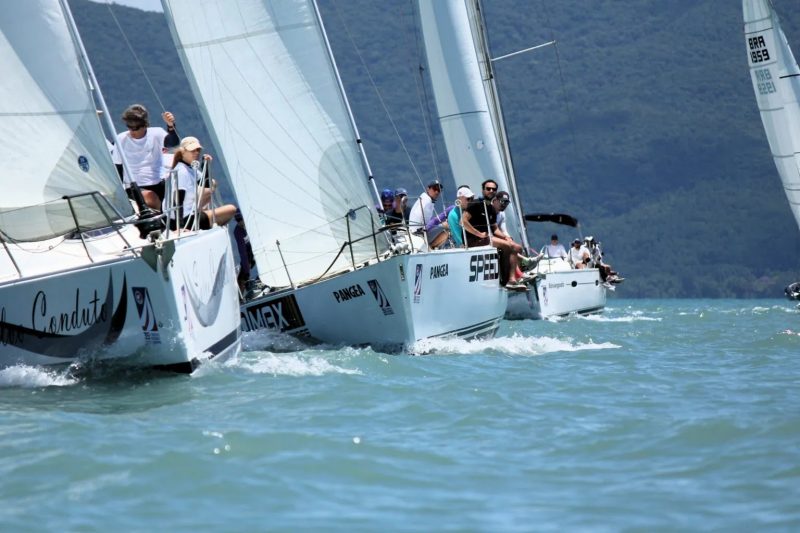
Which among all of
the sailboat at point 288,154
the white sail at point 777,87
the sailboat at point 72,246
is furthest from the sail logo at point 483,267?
the white sail at point 777,87

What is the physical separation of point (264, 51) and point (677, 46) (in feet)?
338

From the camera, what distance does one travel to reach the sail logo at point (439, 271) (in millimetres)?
10469

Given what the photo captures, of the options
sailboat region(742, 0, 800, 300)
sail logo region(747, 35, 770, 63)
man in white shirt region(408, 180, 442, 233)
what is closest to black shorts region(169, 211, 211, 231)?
man in white shirt region(408, 180, 442, 233)

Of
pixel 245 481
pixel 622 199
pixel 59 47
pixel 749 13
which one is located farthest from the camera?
pixel 622 199

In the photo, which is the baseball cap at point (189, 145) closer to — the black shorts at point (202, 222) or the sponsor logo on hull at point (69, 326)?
the black shorts at point (202, 222)

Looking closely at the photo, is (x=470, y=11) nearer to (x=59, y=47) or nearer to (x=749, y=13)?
(x=749, y=13)

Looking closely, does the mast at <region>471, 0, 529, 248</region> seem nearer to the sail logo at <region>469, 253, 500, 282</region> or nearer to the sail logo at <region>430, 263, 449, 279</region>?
the sail logo at <region>469, 253, 500, 282</region>

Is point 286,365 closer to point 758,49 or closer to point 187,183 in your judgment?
point 187,183

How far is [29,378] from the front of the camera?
759 cm

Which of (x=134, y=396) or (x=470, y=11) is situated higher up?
(x=470, y=11)

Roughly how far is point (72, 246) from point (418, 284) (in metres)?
3.00

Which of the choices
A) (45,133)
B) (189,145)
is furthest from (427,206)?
(45,133)

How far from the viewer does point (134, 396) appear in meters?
7.11

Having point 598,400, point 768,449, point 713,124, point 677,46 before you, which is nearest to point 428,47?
point 598,400
